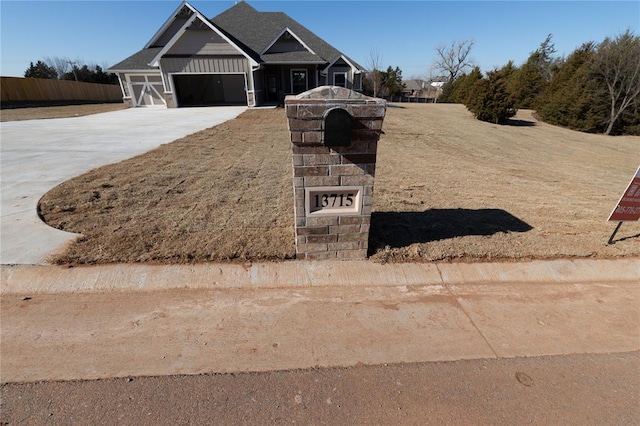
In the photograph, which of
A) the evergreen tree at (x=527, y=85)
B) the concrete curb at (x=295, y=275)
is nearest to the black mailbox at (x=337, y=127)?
the concrete curb at (x=295, y=275)

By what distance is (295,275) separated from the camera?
120 inches

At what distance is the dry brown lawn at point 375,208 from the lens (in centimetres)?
338

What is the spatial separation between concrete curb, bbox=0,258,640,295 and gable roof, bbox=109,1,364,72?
18524 millimetres

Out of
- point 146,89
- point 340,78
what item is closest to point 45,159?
point 146,89

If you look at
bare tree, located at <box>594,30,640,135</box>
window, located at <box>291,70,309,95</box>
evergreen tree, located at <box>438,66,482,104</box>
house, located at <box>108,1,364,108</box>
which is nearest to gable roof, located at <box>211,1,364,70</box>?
house, located at <box>108,1,364,108</box>

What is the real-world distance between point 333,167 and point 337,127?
403mm

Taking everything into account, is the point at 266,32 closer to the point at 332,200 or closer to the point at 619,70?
the point at 619,70

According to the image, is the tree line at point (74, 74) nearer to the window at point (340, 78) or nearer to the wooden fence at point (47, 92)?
the wooden fence at point (47, 92)

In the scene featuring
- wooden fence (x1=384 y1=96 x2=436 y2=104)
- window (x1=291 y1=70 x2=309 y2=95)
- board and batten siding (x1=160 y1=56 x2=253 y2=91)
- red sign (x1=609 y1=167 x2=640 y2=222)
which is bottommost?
wooden fence (x1=384 y1=96 x2=436 y2=104)

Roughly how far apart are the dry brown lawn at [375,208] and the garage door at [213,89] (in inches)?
660

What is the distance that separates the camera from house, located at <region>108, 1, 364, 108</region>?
732 inches

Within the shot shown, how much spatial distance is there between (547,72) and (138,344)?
40634 millimetres

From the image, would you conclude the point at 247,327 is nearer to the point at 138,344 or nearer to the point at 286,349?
the point at 286,349

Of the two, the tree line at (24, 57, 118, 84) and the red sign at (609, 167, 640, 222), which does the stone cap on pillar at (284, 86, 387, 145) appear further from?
the tree line at (24, 57, 118, 84)
